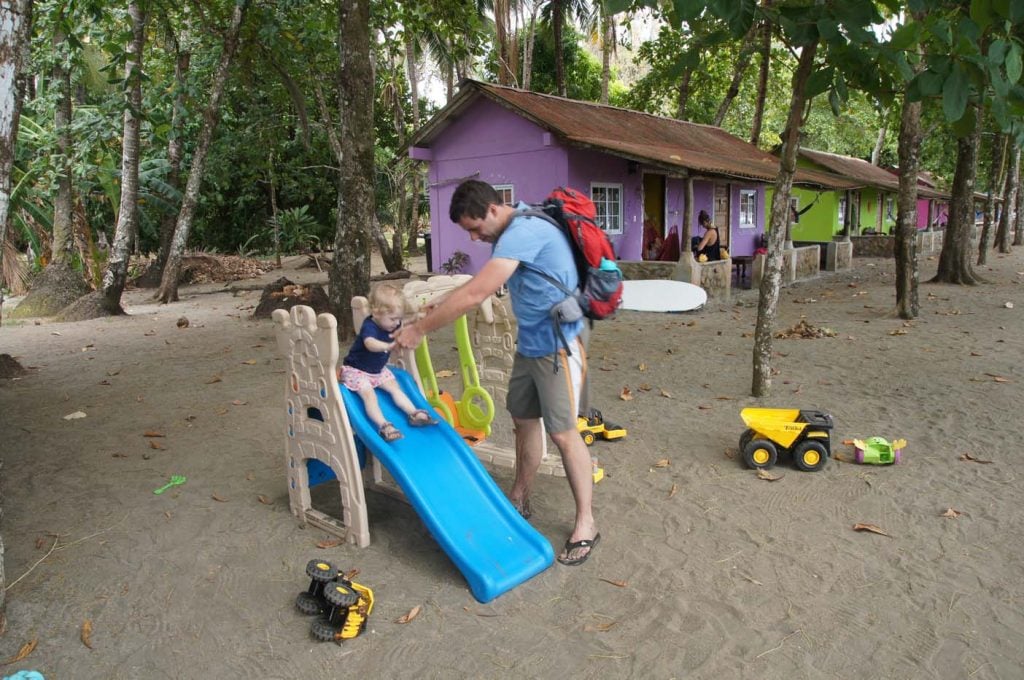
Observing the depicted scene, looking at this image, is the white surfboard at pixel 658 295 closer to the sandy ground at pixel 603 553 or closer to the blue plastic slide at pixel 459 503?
the sandy ground at pixel 603 553

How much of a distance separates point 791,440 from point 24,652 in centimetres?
420

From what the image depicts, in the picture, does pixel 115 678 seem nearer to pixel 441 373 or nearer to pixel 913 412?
pixel 441 373

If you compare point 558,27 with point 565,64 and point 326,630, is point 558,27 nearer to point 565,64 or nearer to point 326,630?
point 565,64

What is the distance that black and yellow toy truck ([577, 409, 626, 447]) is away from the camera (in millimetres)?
5344

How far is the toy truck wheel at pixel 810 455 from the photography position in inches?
186

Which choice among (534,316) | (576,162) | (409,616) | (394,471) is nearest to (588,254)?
(534,316)

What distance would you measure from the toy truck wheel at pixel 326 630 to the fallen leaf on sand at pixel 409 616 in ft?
0.84

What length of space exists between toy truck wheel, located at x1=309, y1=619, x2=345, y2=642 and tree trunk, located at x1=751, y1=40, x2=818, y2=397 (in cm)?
468

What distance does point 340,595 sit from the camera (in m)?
2.96

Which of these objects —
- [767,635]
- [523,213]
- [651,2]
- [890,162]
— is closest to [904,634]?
[767,635]

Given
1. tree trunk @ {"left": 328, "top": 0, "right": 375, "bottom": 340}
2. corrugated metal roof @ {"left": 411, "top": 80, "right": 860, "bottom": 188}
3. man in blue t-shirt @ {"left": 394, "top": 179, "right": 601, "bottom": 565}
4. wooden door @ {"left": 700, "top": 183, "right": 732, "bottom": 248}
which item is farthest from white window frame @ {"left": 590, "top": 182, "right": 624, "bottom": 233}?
man in blue t-shirt @ {"left": 394, "top": 179, "right": 601, "bottom": 565}

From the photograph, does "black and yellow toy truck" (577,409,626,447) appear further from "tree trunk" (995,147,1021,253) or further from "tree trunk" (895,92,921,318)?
"tree trunk" (995,147,1021,253)

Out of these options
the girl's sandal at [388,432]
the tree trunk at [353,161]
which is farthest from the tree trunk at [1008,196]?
the girl's sandal at [388,432]

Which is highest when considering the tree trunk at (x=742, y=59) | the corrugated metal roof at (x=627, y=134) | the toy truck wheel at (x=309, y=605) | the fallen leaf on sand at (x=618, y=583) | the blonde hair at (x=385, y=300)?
the tree trunk at (x=742, y=59)
